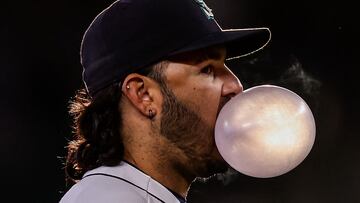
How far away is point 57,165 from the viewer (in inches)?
164

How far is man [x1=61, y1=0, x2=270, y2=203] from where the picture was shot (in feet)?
4.46

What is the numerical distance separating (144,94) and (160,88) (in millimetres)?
40

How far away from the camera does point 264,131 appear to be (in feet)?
4.38

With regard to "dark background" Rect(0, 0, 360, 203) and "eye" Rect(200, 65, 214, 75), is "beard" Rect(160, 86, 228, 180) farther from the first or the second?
"dark background" Rect(0, 0, 360, 203)

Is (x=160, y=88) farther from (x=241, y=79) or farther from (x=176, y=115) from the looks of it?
(x=241, y=79)

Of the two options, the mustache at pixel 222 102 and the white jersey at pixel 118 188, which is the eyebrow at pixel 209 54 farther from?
the white jersey at pixel 118 188

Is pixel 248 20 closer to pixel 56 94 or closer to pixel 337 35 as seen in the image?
pixel 337 35

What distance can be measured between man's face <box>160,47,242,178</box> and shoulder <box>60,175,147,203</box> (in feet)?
0.57

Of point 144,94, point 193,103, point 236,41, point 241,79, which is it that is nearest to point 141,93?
point 144,94

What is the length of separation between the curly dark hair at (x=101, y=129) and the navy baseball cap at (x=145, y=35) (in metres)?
0.03

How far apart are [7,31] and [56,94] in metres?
0.52

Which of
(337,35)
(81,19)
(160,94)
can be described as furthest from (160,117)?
(337,35)

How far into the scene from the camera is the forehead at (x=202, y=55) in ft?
4.51

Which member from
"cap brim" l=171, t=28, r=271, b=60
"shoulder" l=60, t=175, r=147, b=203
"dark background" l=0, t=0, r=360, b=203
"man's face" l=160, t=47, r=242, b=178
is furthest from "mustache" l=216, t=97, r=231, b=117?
"dark background" l=0, t=0, r=360, b=203
